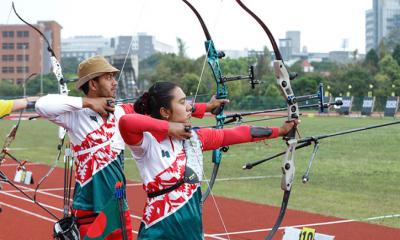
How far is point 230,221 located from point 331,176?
5.87m

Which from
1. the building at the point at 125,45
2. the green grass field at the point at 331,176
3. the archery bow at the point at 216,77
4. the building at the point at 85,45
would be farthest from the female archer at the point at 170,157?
the building at the point at 85,45

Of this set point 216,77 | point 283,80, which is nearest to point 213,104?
point 216,77

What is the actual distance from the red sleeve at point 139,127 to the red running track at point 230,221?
4756 mm

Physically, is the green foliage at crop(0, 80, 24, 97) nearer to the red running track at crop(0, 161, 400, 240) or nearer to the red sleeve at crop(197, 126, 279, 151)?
the red running track at crop(0, 161, 400, 240)

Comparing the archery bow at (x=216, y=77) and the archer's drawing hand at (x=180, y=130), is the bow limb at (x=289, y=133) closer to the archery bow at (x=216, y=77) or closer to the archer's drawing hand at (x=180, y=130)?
the archer's drawing hand at (x=180, y=130)

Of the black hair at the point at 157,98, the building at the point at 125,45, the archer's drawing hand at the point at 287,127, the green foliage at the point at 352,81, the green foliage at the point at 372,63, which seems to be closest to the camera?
the black hair at the point at 157,98

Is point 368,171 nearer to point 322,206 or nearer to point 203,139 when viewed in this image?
point 322,206

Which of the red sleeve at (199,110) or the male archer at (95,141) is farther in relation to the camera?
the red sleeve at (199,110)

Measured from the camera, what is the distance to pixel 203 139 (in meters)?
4.38

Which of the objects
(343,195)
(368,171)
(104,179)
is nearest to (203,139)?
(104,179)

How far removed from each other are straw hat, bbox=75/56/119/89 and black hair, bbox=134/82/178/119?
1.00 meters

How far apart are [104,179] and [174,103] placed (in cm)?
129

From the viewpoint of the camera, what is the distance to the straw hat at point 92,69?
5.38m

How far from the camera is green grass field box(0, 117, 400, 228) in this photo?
1143 cm
